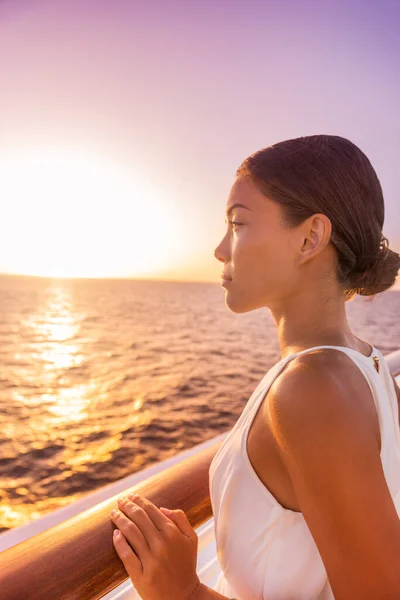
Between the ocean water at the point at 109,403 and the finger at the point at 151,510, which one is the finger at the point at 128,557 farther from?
the ocean water at the point at 109,403

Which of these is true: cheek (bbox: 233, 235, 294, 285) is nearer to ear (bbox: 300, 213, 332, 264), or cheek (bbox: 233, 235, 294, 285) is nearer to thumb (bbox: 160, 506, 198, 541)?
ear (bbox: 300, 213, 332, 264)

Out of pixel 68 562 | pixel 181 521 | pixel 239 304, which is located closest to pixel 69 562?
pixel 68 562

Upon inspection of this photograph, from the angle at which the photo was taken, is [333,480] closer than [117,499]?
Yes

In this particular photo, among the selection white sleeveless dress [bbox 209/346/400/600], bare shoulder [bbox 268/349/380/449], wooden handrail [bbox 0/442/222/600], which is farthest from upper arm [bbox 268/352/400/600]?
wooden handrail [bbox 0/442/222/600]

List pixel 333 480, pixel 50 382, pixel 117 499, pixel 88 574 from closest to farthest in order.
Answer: pixel 333 480 → pixel 88 574 → pixel 117 499 → pixel 50 382

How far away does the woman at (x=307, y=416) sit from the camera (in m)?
0.63

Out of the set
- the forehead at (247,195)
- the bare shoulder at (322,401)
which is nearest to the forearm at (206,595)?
Result: the bare shoulder at (322,401)

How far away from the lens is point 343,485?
2.05 ft

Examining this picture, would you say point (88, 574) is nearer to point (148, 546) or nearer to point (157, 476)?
point (148, 546)

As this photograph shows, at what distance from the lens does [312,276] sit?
0.99m

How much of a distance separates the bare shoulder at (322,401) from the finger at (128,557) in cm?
37

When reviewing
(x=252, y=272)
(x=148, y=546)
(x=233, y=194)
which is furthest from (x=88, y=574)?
(x=233, y=194)

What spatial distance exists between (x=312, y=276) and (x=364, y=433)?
17.1 inches

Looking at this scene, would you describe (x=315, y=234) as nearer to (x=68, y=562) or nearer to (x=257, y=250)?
(x=257, y=250)
